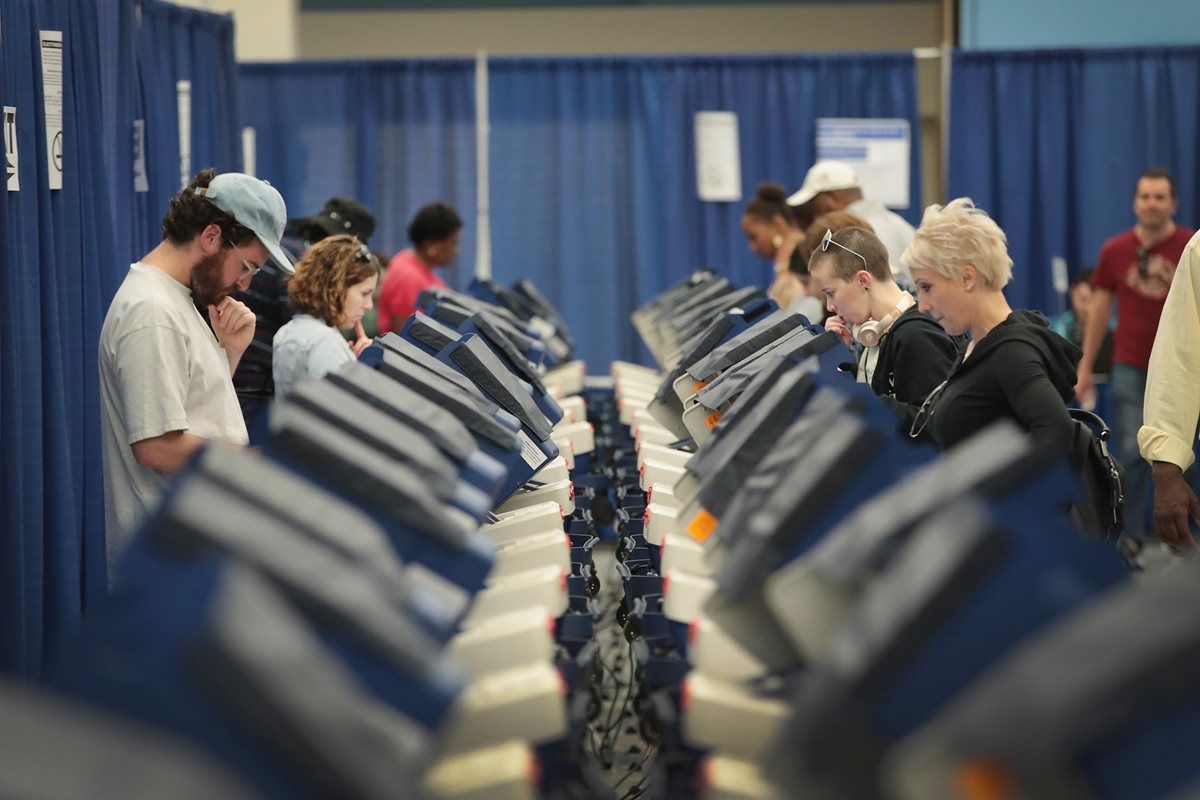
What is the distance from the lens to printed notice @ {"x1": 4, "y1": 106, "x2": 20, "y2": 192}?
3.58 meters

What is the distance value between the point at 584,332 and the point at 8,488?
487cm

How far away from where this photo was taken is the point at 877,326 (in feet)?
11.4

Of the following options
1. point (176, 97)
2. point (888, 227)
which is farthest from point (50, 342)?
point (888, 227)

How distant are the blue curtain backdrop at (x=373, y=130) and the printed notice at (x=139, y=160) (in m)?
3.14

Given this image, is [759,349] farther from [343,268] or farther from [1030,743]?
[1030,743]

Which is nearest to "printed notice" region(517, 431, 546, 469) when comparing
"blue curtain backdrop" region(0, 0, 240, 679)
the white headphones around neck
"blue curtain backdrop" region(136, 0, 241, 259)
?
the white headphones around neck

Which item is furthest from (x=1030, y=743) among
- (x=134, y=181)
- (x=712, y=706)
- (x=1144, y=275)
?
(x=1144, y=275)

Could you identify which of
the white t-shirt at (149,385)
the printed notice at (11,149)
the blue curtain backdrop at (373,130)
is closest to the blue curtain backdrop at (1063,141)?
the blue curtain backdrop at (373,130)

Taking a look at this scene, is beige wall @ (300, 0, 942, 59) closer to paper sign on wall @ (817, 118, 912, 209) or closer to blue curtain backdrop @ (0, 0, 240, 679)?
paper sign on wall @ (817, 118, 912, 209)

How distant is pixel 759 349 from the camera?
3334mm

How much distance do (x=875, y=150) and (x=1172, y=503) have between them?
5.10 metres

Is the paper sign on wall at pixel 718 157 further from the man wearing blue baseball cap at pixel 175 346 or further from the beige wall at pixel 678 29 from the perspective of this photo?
the man wearing blue baseball cap at pixel 175 346

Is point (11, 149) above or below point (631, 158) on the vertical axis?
below

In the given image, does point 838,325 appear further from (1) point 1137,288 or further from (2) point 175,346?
(1) point 1137,288
